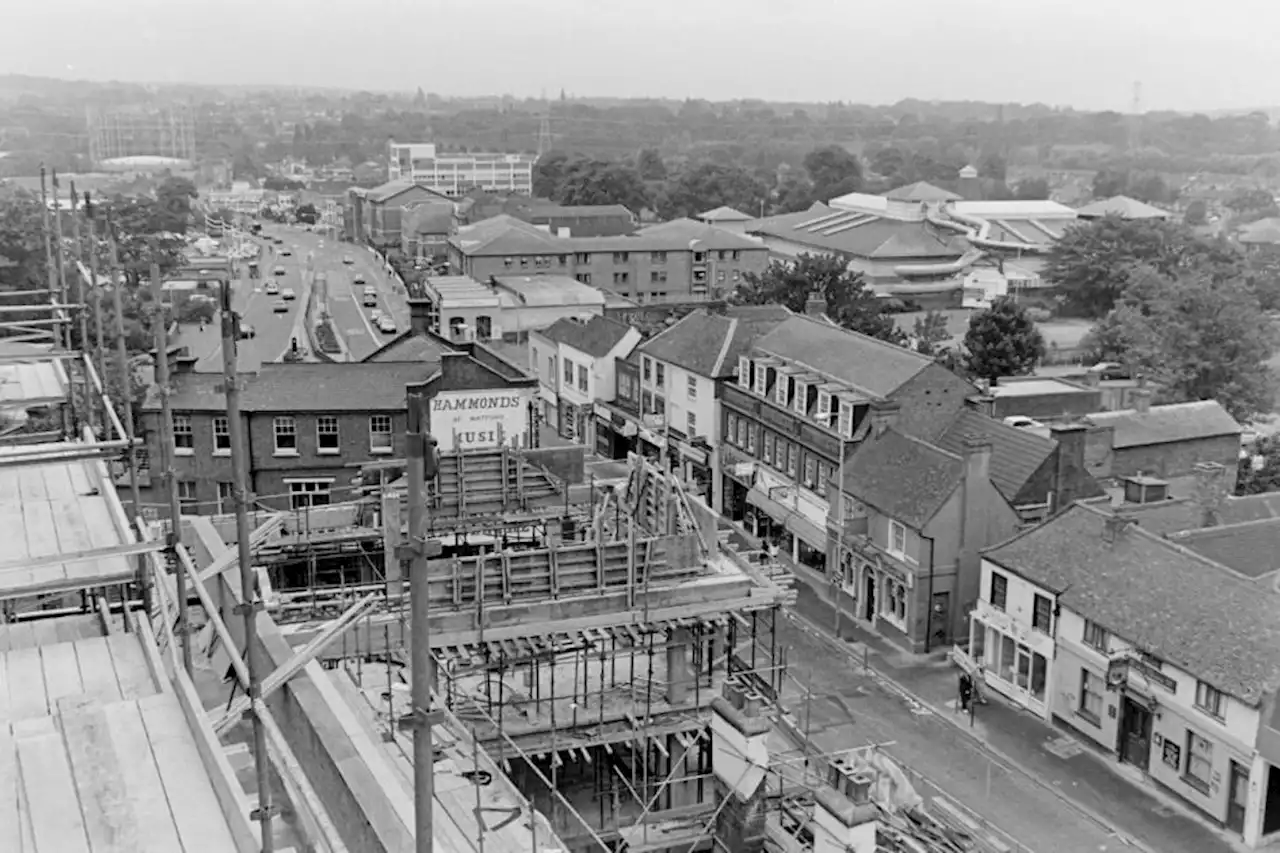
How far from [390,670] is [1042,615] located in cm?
1543

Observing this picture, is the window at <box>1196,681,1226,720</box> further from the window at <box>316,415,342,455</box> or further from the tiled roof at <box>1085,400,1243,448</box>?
the window at <box>316,415,342,455</box>

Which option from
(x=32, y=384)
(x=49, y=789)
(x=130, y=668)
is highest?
(x=32, y=384)

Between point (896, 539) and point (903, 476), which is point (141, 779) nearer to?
point (896, 539)

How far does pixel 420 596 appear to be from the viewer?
16.6ft

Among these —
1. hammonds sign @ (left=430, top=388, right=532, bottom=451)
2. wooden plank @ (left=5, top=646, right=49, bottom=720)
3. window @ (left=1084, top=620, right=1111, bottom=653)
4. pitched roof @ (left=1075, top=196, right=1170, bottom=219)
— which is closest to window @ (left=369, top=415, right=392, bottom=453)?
hammonds sign @ (left=430, top=388, right=532, bottom=451)

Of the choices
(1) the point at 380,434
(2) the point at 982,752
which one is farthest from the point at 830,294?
(2) the point at 982,752

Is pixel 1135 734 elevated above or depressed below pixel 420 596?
below

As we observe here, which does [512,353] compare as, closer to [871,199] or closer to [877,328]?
[877,328]

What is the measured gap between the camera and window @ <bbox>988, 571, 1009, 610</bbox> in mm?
27859

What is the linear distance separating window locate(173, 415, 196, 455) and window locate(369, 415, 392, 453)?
4459mm

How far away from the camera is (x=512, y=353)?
181ft

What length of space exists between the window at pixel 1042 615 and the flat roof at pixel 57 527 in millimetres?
20570

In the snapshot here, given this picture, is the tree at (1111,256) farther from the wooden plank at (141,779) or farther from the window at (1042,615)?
the wooden plank at (141,779)

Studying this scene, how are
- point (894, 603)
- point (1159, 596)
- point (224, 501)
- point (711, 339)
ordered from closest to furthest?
point (1159, 596) < point (224, 501) < point (894, 603) < point (711, 339)
